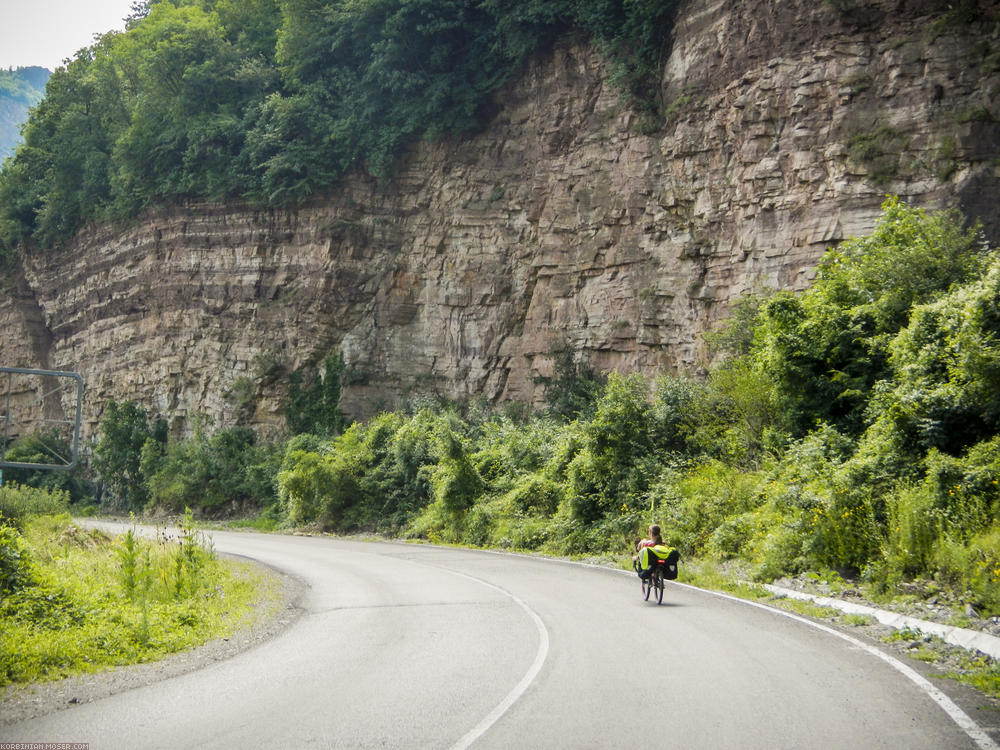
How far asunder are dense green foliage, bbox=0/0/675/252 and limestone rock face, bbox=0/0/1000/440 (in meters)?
1.37

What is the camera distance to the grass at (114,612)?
9.16 metres

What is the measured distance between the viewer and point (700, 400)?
24.9 metres

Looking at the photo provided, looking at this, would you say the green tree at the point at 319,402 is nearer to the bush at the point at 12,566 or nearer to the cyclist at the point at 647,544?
the cyclist at the point at 647,544

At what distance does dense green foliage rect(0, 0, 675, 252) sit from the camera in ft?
126

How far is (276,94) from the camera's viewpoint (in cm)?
4319

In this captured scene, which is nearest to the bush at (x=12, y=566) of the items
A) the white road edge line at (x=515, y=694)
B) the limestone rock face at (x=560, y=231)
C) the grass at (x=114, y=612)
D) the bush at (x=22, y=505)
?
the grass at (x=114, y=612)

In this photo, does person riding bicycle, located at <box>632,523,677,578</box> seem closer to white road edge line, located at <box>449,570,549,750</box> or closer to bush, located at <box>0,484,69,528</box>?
white road edge line, located at <box>449,570,549,750</box>

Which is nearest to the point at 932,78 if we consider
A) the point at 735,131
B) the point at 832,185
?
the point at 832,185

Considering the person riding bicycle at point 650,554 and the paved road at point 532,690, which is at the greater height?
the person riding bicycle at point 650,554

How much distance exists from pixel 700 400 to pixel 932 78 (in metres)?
13.3

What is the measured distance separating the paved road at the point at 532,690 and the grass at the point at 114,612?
4.75 feet

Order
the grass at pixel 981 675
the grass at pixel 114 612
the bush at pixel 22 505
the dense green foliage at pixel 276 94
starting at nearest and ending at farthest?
the grass at pixel 981 675 < the grass at pixel 114 612 < the bush at pixel 22 505 < the dense green foliage at pixel 276 94

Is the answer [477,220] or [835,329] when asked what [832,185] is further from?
[477,220]

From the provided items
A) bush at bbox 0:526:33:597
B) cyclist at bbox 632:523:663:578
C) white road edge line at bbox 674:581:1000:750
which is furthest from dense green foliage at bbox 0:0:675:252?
bush at bbox 0:526:33:597
